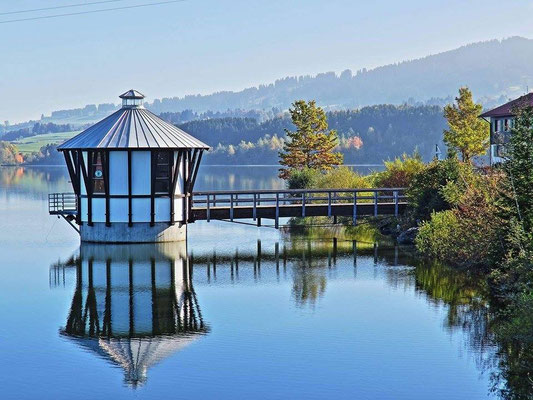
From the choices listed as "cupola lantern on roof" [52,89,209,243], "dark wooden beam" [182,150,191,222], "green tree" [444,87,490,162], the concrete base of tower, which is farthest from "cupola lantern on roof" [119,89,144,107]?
"green tree" [444,87,490,162]

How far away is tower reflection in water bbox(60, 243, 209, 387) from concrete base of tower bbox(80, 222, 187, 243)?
1117mm

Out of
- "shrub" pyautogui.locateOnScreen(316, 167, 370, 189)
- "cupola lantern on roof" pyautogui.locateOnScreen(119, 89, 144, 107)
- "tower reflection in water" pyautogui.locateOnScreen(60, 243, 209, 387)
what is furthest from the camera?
"shrub" pyautogui.locateOnScreen(316, 167, 370, 189)

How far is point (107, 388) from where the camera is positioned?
18.5m

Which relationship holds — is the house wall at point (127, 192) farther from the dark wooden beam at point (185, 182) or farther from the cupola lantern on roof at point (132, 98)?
the cupola lantern on roof at point (132, 98)

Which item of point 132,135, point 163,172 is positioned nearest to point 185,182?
point 163,172

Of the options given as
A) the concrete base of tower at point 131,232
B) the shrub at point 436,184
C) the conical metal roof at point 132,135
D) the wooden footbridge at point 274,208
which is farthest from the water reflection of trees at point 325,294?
the conical metal roof at point 132,135

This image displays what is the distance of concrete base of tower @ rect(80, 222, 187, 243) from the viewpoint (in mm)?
39219

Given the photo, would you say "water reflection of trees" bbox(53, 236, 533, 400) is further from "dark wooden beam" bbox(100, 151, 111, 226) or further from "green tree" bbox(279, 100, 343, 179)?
"green tree" bbox(279, 100, 343, 179)

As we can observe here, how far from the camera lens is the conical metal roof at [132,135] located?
38525 millimetres

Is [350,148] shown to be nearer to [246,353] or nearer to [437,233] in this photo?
[437,233]

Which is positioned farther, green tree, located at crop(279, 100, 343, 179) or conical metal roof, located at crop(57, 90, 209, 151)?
green tree, located at crop(279, 100, 343, 179)

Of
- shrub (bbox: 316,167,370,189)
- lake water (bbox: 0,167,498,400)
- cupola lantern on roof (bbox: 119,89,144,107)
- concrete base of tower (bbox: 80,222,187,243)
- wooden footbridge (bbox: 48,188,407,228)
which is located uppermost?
cupola lantern on roof (bbox: 119,89,144,107)

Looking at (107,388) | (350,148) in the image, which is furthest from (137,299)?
(350,148)

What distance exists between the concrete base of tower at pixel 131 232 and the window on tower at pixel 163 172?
1.56 m
